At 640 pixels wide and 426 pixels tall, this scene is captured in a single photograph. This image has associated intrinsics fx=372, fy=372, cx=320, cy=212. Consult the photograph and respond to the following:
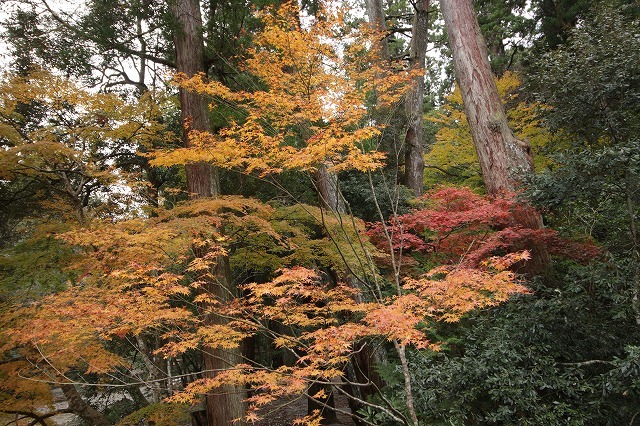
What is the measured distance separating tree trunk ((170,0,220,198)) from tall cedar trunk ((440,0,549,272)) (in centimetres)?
441

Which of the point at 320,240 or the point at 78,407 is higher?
the point at 320,240

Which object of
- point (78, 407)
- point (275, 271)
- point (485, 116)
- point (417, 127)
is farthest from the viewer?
point (417, 127)

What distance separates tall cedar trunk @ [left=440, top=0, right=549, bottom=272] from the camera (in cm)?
571

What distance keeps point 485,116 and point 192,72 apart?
195 inches

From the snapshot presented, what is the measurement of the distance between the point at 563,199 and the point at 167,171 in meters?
9.50

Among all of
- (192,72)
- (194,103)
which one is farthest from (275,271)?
(192,72)

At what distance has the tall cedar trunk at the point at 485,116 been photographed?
571 centimetres

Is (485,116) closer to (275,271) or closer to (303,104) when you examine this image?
(303,104)

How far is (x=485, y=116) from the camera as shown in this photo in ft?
20.0

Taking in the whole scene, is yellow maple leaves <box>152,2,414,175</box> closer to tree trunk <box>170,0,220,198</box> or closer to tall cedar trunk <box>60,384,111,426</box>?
tree trunk <box>170,0,220,198</box>

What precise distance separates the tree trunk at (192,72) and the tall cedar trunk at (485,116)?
441cm

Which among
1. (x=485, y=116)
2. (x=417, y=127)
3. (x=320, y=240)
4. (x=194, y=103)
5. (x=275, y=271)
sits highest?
(x=194, y=103)

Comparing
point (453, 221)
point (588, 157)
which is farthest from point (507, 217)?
point (588, 157)

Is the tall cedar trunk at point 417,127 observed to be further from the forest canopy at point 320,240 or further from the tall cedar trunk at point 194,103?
the tall cedar trunk at point 194,103
